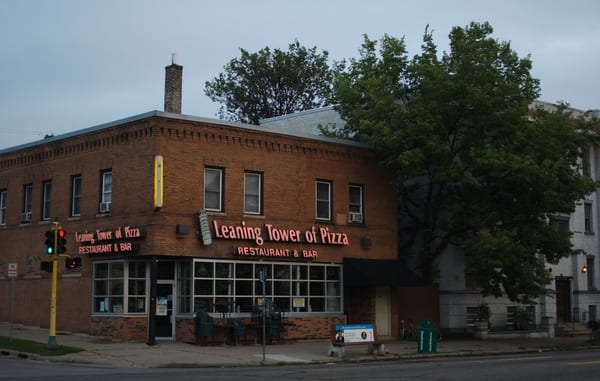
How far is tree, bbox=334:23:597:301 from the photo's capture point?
33.2 metres

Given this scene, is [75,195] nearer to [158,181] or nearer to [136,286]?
[136,286]

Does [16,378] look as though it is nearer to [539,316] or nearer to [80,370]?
[80,370]

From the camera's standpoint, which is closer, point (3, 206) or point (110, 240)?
point (110, 240)

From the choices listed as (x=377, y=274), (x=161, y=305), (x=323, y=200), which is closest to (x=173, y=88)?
(x=323, y=200)

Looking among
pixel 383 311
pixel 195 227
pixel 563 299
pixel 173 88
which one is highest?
pixel 173 88


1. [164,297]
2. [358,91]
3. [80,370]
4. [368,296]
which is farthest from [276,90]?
[80,370]

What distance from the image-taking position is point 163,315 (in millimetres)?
30516

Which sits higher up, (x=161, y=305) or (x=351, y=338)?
(x=161, y=305)

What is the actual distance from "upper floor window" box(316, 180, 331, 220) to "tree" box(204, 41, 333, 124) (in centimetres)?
2840

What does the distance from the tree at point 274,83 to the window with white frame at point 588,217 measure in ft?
73.7

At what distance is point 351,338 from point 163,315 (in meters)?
7.80

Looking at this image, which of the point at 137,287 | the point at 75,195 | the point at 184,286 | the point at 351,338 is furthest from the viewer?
the point at 75,195

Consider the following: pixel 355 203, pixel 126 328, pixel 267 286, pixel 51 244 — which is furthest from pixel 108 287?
pixel 355 203

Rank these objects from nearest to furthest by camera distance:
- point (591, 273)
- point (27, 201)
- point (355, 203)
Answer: point (355, 203) < point (27, 201) < point (591, 273)
